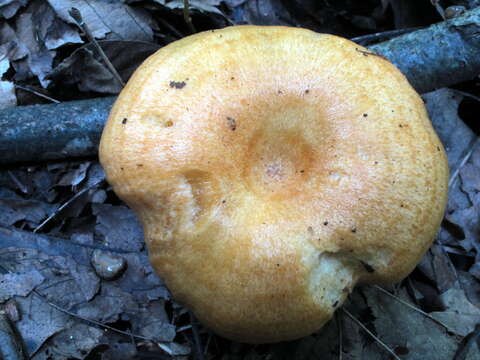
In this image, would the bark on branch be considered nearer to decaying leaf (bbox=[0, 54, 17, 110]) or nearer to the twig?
decaying leaf (bbox=[0, 54, 17, 110])

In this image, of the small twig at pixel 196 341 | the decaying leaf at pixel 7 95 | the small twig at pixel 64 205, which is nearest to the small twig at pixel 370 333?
the small twig at pixel 196 341

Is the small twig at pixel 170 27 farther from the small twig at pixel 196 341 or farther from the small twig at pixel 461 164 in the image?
the small twig at pixel 461 164

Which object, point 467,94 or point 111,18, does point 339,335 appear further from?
point 111,18

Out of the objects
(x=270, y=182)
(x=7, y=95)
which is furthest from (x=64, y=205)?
(x=270, y=182)

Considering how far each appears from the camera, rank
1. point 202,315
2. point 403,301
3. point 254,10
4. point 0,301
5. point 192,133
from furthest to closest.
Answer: point 254,10 → point 403,301 → point 0,301 → point 202,315 → point 192,133

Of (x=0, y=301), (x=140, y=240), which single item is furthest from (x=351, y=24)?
(x=0, y=301)

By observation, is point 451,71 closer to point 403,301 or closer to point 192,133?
point 403,301
